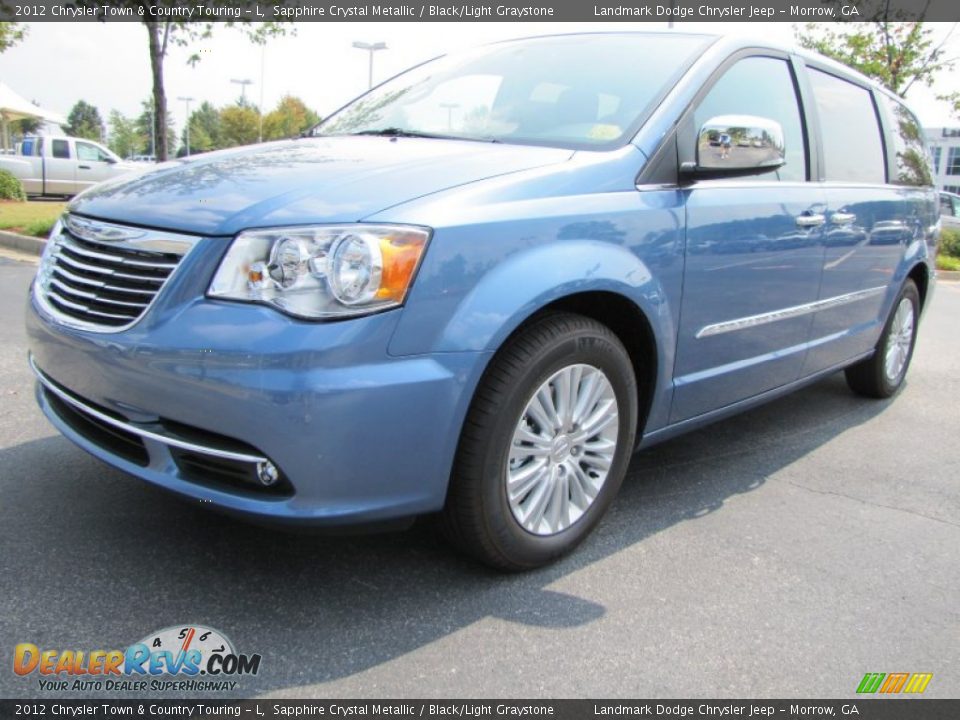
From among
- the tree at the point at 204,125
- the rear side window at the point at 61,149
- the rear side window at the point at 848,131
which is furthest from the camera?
the tree at the point at 204,125

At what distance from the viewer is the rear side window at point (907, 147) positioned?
4547 millimetres

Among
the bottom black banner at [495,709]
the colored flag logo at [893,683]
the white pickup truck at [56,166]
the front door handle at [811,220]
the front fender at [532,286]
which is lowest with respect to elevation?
the colored flag logo at [893,683]

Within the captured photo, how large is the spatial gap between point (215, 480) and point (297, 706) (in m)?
0.60

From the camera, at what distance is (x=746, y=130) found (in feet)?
8.98

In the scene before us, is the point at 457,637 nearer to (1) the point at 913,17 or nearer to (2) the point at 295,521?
(2) the point at 295,521

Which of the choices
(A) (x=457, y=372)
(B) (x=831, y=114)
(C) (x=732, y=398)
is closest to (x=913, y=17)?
(B) (x=831, y=114)

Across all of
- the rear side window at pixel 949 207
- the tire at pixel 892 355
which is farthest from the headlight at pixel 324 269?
the rear side window at pixel 949 207

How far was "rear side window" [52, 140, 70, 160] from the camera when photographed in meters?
19.9

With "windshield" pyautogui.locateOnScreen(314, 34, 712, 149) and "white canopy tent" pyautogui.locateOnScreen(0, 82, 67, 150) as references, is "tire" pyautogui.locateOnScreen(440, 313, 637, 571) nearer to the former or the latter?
"windshield" pyautogui.locateOnScreen(314, 34, 712, 149)

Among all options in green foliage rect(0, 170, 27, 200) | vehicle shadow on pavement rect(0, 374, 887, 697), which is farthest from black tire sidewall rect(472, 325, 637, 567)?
green foliage rect(0, 170, 27, 200)

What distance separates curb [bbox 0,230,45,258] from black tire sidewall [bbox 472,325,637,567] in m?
8.93

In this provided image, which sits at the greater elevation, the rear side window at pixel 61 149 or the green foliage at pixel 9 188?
the rear side window at pixel 61 149

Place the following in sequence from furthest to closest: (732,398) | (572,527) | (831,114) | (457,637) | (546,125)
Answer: (831,114)
(732,398)
(546,125)
(572,527)
(457,637)

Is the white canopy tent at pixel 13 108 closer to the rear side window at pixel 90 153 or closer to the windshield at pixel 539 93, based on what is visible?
the rear side window at pixel 90 153
